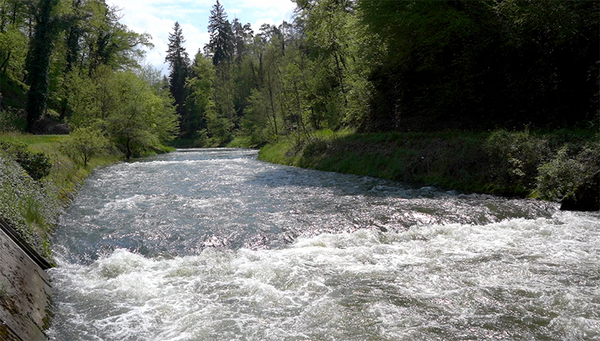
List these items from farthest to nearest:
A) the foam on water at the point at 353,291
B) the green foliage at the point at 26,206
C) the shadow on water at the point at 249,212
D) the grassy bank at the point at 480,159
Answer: the grassy bank at the point at 480,159, the shadow on water at the point at 249,212, the green foliage at the point at 26,206, the foam on water at the point at 353,291

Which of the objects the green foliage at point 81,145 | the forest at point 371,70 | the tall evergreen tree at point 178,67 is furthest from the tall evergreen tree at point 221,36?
the green foliage at point 81,145

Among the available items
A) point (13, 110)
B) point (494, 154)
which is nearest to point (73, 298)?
point (494, 154)

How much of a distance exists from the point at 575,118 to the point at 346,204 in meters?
9.89

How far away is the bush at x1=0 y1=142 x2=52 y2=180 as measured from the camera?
36.7ft

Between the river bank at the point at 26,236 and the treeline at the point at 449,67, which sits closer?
the river bank at the point at 26,236

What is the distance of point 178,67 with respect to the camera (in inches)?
3428

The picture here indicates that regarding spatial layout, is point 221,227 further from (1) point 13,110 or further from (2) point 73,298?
(1) point 13,110

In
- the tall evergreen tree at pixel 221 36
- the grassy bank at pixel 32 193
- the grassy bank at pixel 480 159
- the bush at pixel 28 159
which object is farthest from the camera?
the tall evergreen tree at pixel 221 36

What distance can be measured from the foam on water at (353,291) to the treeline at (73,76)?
1718cm

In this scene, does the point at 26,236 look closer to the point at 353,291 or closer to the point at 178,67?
the point at 353,291

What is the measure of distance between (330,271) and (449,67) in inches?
656

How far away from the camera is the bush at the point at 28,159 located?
1119 cm

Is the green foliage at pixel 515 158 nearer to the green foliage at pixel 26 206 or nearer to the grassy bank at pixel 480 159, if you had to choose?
the grassy bank at pixel 480 159

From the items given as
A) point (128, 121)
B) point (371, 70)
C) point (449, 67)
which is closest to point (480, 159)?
point (449, 67)
